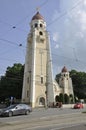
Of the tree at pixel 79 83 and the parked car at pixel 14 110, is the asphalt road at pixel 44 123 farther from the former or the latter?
the tree at pixel 79 83

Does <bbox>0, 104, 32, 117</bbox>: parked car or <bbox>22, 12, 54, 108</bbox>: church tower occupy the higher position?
<bbox>22, 12, 54, 108</bbox>: church tower

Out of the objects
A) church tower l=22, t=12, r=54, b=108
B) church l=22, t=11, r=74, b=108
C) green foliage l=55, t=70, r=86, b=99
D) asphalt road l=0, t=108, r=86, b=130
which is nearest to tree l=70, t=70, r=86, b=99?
green foliage l=55, t=70, r=86, b=99

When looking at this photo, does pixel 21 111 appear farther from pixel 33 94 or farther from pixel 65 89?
pixel 65 89

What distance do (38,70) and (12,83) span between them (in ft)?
39.1

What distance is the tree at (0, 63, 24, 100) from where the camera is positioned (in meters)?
79.1

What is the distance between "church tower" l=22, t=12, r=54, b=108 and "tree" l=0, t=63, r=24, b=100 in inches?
311

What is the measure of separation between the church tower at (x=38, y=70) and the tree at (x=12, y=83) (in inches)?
311

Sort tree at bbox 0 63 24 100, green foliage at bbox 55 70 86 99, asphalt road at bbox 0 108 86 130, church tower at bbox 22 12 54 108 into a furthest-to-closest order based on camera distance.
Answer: green foliage at bbox 55 70 86 99 < tree at bbox 0 63 24 100 < church tower at bbox 22 12 54 108 < asphalt road at bbox 0 108 86 130

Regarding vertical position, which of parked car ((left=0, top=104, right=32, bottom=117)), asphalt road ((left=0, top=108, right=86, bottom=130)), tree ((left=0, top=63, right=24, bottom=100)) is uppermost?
tree ((left=0, top=63, right=24, bottom=100))

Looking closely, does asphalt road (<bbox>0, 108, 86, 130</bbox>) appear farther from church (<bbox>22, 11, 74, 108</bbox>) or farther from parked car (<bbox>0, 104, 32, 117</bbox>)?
church (<bbox>22, 11, 74, 108</bbox>)

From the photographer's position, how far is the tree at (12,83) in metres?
79.1

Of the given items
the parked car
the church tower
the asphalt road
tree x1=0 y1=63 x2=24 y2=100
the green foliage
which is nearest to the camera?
the asphalt road

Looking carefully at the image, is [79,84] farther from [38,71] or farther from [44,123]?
[44,123]

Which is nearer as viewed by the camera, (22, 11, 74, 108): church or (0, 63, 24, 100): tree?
(22, 11, 74, 108): church
